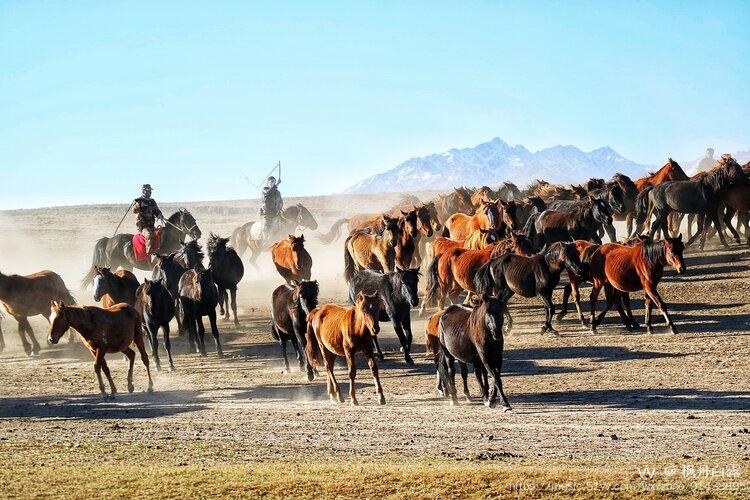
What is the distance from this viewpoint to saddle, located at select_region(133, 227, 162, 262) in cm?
2970

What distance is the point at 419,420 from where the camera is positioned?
15188 millimetres

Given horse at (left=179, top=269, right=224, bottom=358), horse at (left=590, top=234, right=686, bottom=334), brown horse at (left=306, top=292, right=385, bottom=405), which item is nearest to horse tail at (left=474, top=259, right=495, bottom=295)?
horse at (left=590, top=234, right=686, bottom=334)

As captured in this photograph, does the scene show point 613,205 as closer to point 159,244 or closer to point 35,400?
point 159,244

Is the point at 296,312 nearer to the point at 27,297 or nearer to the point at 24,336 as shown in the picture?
the point at 24,336

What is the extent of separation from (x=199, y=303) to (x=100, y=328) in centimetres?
448

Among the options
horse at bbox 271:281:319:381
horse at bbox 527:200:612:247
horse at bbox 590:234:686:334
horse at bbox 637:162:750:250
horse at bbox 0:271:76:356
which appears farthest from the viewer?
horse at bbox 637:162:750:250

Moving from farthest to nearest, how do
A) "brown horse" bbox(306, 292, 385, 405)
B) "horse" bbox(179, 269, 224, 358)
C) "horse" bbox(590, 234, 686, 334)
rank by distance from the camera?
1. "horse" bbox(179, 269, 224, 358)
2. "horse" bbox(590, 234, 686, 334)
3. "brown horse" bbox(306, 292, 385, 405)

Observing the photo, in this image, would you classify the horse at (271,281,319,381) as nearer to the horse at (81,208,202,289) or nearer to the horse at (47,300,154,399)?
the horse at (47,300,154,399)

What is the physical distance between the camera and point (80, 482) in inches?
465

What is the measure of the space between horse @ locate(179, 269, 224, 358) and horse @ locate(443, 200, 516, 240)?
811cm

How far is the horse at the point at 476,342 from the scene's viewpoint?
15.3m

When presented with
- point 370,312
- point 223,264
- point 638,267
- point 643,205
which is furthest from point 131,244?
point 370,312

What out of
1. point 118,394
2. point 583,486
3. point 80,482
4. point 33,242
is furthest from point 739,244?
point 33,242

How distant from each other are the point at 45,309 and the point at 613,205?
16192mm
